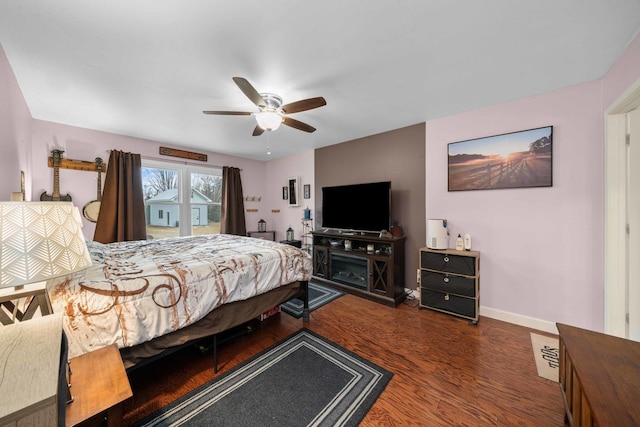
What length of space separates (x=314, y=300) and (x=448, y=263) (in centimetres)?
170

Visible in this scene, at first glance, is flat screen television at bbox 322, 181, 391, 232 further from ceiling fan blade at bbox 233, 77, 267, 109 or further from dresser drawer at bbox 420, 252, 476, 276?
ceiling fan blade at bbox 233, 77, 267, 109

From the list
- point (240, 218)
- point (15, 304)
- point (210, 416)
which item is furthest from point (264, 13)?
point (240, 218)

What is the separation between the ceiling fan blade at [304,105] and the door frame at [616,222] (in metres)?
2.28

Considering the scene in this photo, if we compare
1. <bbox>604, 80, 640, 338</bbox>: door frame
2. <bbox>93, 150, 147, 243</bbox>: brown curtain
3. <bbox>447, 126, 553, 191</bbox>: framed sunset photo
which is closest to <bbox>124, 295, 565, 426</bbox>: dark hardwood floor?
<bbox>604, 80, 640, 338</bbox>: door frame

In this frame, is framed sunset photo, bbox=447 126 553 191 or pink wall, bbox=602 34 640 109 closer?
pink wall, bbox=602 34 640 109

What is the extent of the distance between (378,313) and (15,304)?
2792 millimetres

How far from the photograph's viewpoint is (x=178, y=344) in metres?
1.58

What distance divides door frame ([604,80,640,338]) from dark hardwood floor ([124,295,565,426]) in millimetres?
669

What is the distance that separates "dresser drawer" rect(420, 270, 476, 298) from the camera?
250cm

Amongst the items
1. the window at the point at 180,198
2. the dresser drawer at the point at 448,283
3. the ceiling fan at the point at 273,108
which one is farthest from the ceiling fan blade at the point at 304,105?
the window at the point at 180,198

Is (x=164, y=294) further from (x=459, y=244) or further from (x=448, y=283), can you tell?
(x=459, y=244)

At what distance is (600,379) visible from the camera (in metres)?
0.96

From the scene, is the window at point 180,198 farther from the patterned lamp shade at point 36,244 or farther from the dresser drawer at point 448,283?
the dresser drawer at point 448,283

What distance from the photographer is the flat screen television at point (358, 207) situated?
3.18 meters
